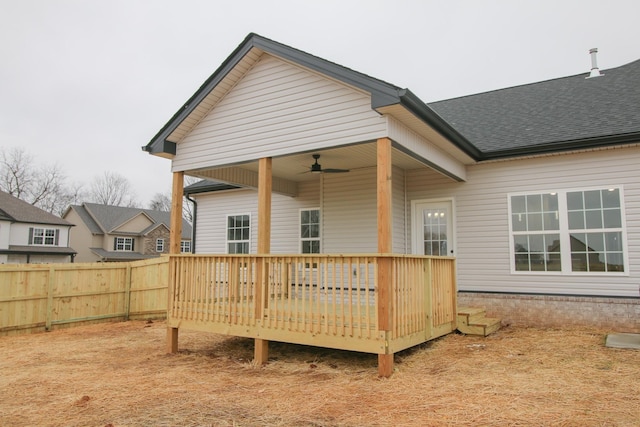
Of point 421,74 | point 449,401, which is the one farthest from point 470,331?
point 421,74

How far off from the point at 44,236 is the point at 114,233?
218 inches

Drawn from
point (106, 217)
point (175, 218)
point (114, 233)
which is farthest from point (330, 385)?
point (106, 217)

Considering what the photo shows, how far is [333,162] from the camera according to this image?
798 cm

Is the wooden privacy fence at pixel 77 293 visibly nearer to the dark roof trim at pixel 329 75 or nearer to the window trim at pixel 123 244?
the dark roof trim at pixel 329 75

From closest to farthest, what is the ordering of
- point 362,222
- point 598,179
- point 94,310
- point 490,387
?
point 490,387, point 598,179, point 362,222, point 94,310

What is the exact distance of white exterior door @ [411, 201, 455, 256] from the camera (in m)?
8.38

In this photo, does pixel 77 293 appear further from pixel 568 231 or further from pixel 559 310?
pixel 568 231

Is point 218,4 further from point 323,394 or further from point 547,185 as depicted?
point 323,394

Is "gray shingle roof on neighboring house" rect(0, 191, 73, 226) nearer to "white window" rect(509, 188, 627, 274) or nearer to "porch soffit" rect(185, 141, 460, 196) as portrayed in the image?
"porch soffit" rect(185, 141, 460, 196)

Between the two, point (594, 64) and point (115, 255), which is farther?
point (115, 255)

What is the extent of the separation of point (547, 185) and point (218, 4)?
14.0 meters

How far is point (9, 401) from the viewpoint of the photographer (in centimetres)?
418

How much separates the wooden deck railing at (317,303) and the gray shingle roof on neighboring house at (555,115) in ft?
9.48

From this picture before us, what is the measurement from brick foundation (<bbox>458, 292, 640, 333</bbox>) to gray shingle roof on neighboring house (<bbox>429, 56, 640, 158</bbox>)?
8.61 ft
